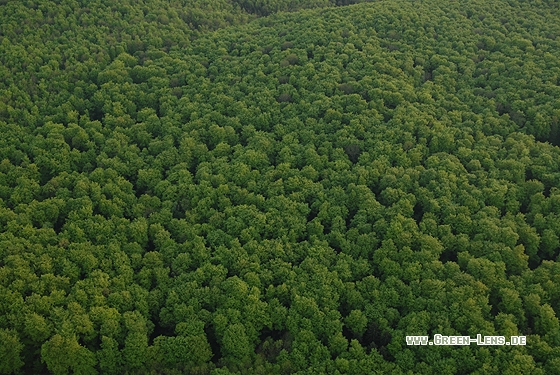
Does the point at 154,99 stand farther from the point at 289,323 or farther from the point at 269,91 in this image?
the point at 289,323

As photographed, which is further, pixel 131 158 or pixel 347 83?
pixel 347 83

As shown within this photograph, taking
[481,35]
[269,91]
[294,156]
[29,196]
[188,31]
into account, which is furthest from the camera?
[188,31]

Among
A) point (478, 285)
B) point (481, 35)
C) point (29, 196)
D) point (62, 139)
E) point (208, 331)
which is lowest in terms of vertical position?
point (208, 331)

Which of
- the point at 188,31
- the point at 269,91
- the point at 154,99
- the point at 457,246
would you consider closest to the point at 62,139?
the point at 154,99

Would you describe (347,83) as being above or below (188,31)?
below

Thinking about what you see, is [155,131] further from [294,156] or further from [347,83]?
[347,83]

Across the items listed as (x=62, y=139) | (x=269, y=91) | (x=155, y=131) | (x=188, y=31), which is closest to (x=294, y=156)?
(x=269, y=91)

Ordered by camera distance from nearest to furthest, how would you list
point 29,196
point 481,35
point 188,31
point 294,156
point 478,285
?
point 478,285 → point 29,196 → point 294,156 → point 481,35 → point 188,31
